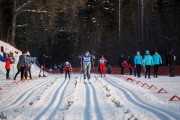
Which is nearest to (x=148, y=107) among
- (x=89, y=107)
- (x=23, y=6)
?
(x=89, y=107)

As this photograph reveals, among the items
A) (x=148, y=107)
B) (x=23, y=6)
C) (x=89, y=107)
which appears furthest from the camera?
(x=23, y=6)

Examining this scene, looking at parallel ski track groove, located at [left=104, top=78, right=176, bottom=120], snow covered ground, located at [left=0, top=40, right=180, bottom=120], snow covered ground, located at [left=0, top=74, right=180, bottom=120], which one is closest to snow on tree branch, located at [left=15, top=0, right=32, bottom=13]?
snow covered ground, located at [left=0, top=40, right=180, bottom=120]

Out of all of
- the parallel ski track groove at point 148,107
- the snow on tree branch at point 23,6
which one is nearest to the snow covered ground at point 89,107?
the parallel ski track groove at point 148,107

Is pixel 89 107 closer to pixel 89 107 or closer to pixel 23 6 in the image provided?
pixel 89 107

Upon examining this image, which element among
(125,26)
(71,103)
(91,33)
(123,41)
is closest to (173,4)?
(123,41)

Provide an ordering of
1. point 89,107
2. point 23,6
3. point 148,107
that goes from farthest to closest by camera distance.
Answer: point 23,6 < point 89,107 < point 148,107

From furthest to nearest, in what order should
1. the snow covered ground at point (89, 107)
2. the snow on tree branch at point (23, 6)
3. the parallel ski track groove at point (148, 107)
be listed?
the snow on tree branch at point (23, 6), the snow covered ground at point (89, 107), the parallel ski track groove at point (148, 107)

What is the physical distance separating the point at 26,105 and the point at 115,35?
5415cm

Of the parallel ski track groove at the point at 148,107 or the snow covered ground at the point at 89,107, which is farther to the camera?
the snow covered ground at the point at 89,107

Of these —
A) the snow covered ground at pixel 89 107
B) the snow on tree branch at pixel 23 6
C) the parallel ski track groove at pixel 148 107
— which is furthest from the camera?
the snow on tree branch at pixel 23 6

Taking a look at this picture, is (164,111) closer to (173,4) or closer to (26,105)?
(26,105)

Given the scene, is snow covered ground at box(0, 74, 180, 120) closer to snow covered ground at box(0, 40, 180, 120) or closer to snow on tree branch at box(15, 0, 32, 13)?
Answer: snow covered ground at box(0, 40, 180, 120)

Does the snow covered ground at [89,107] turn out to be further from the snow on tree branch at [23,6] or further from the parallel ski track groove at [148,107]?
the snow on tree branch at [23,6]

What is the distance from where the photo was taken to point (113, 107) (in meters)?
11.7
